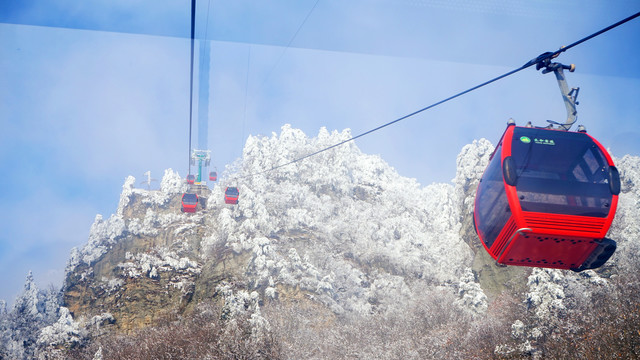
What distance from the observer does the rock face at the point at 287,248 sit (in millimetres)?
43906

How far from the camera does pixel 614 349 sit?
22.4 metres

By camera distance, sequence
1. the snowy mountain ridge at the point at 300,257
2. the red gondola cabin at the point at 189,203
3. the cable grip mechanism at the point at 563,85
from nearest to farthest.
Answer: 1. the cable grip mechanism at the point at 563,85
2. the red gondola cabin at the point at 189,203
3. the snowy mountain ridge at the point at 300,257

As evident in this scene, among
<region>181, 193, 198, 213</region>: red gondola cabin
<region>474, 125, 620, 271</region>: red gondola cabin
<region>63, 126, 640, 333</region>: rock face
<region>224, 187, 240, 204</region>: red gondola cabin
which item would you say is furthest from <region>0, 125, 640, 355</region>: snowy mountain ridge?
<region>474, 125, 620, 271</region>: red gondola cabin

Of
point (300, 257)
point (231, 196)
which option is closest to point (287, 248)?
point (300, 257)

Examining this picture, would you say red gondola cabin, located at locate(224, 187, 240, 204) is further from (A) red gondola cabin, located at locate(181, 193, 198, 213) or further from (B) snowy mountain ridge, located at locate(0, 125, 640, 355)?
(B) snowy mountain ridge, located at locate(0, 125, 640, 355)

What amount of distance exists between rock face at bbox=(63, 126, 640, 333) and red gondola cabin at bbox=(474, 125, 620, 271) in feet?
105

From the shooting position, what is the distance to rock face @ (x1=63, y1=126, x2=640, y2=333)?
43.9 meters

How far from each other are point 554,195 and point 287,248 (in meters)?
49.9

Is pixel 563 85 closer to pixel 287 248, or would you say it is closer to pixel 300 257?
pixel 300 257

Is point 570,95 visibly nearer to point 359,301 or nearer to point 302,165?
point 359,301

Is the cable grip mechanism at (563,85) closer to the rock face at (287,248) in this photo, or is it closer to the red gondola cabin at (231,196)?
the red gondola cabin at (231,196)

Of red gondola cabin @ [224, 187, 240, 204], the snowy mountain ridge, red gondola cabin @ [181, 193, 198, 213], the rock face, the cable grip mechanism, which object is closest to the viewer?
the cable grip mechanism

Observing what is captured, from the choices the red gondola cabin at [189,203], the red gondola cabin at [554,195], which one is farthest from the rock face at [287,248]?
the red gondola cabin at [554,195]

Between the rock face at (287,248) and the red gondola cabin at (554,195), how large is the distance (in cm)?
3191
